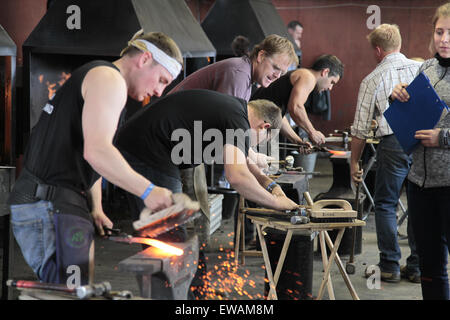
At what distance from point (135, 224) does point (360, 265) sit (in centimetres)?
328

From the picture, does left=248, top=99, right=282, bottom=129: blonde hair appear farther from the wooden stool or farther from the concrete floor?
the wooden stool

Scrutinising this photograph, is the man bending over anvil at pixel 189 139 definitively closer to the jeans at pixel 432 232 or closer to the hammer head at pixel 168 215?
the hammer head at pixel 168 215

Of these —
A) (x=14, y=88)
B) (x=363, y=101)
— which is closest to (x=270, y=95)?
(x=363, y=101)

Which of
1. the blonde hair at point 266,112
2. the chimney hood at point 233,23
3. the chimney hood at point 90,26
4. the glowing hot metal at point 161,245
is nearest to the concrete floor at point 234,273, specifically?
the blonde hair at point 266,112

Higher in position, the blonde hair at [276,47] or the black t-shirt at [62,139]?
the blonde hair at [276,47]

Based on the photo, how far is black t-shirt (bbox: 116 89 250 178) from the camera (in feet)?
10.2

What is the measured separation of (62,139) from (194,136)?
0.85 metres

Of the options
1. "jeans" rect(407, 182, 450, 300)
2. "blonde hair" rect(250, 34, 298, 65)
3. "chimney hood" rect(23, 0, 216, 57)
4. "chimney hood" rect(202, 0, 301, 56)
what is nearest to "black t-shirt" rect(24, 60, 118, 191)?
"jeans" rect(407, 182, 450, 300)

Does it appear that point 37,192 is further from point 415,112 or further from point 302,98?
point 302,98

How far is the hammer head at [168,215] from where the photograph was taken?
2.37m

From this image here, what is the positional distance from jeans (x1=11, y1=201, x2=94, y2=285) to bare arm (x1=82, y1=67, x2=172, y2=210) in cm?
31

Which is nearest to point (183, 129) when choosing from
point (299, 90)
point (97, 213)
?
point (97, 213)

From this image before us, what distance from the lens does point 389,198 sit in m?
4.70

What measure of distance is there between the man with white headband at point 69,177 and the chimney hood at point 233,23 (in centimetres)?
576
